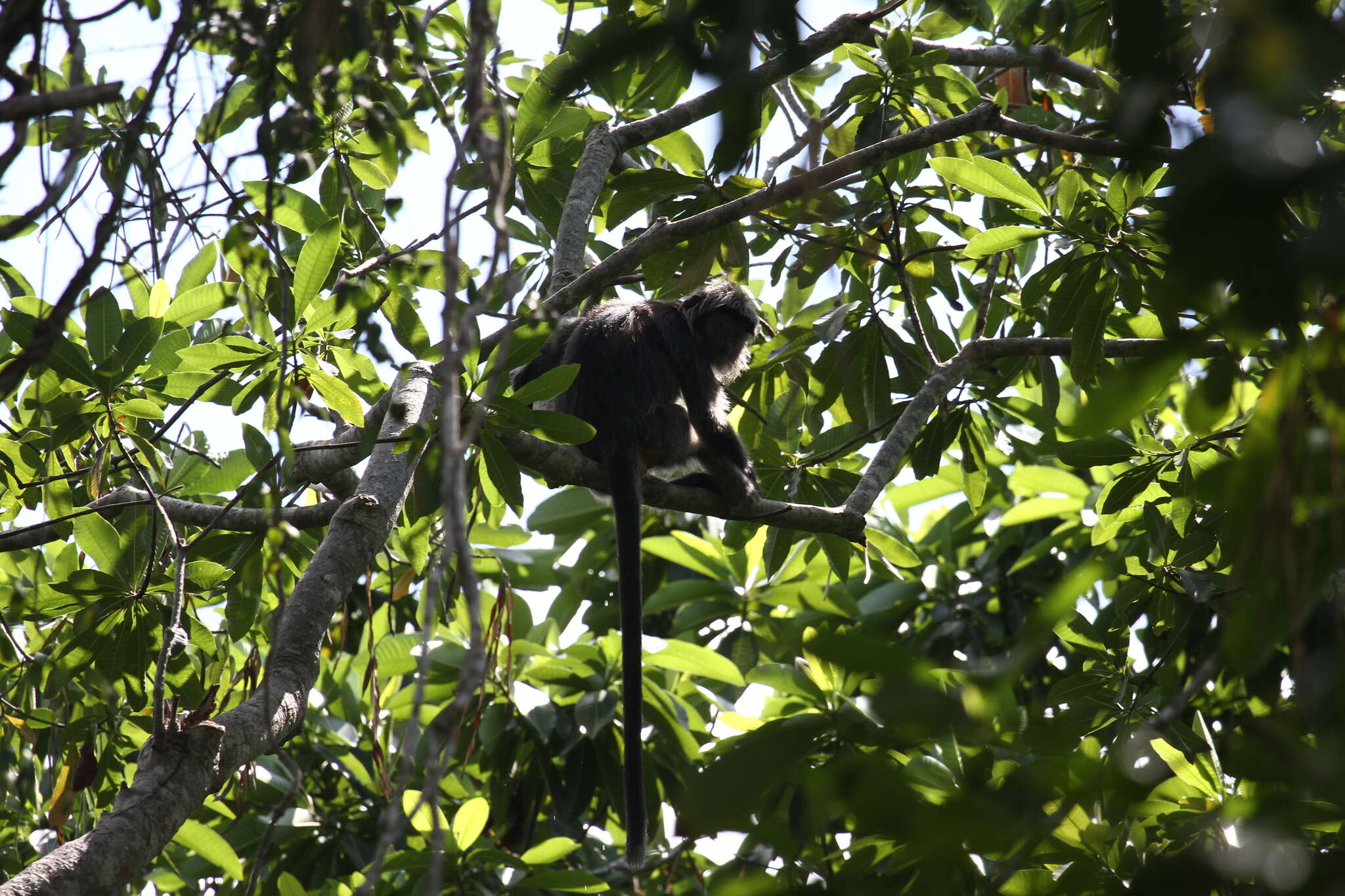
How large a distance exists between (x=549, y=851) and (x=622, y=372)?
1863 millimetres

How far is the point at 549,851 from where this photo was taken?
389 cm

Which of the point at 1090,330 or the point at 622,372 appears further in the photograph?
the point at 622,372

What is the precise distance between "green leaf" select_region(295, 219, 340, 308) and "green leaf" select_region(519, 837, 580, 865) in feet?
7.49

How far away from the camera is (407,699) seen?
165 inches

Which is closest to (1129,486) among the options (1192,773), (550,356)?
(1192,773)

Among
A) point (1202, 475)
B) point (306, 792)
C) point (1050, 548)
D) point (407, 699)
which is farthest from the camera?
point (1050, 548)

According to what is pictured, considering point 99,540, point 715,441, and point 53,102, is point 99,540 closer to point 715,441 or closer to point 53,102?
point 53,102

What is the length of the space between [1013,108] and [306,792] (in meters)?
4.11

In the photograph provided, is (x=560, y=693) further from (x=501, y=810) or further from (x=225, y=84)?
(x=225, y=84)

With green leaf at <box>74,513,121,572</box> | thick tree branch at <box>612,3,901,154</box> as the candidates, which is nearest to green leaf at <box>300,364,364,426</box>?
green leaf at <box>74,513,121,572</box>

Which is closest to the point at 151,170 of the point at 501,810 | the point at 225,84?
the point at 225,84

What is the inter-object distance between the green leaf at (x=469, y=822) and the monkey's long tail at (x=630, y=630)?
698 mm

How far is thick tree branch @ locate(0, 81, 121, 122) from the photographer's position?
1239mm

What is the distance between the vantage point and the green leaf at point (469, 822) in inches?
147
